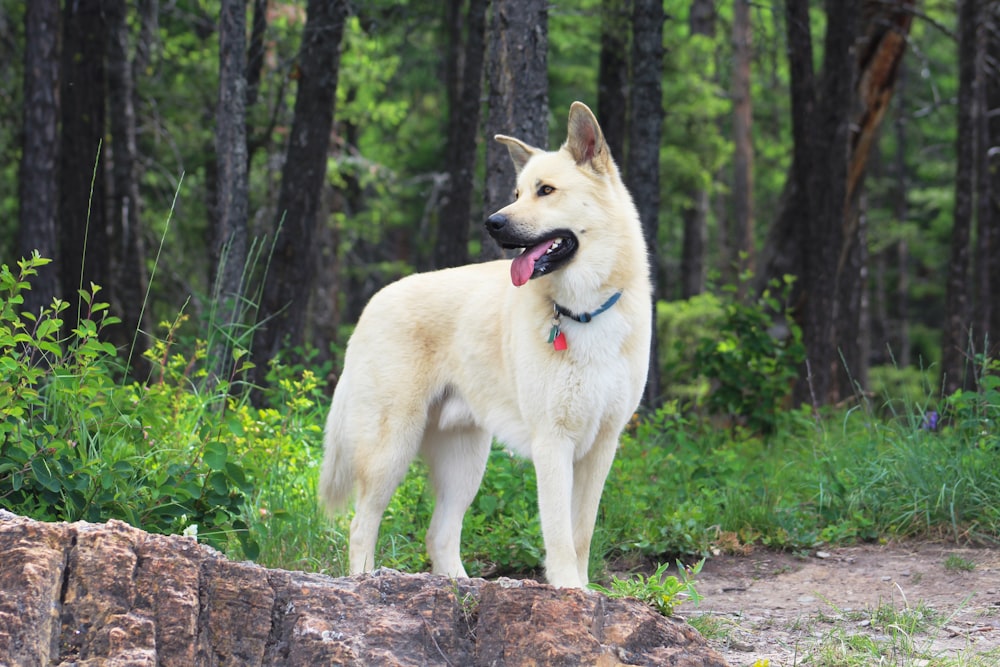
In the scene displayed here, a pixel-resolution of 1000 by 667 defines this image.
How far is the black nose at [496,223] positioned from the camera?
14.2 feet

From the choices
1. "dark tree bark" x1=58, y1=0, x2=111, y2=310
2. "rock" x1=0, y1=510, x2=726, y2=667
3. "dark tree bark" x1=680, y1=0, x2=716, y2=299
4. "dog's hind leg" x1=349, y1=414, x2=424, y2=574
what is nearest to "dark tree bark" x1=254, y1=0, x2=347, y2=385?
"dark tree bark" x1=58, y1=0, x2=111, y2=310

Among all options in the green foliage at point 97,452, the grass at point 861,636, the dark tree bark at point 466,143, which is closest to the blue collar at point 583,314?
the grass at point 861,636

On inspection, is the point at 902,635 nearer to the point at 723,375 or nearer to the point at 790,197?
the point at 723,375

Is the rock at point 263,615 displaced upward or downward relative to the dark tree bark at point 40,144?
downward

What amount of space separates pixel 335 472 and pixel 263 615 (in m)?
2.12

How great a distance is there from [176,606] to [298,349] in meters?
4.49

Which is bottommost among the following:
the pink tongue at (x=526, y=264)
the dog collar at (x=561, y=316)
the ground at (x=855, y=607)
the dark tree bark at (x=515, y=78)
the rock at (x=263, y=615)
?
the ground at (x=855, y=607)

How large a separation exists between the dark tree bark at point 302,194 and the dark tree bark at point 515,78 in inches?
110

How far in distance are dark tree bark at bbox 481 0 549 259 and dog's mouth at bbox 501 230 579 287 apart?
267 centimetres

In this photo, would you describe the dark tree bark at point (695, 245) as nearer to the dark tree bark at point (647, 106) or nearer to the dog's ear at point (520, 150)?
the dark tree bark at point (647, 106)

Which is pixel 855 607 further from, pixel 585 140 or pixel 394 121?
pixel 394 121

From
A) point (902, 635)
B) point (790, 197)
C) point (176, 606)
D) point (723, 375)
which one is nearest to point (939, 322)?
point (790, 197)

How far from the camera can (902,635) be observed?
13.8ft

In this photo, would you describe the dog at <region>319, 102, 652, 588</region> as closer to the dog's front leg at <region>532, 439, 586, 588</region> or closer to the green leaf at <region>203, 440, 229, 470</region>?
the dog's front leg at <region>532, 439, 586, 588</region>
